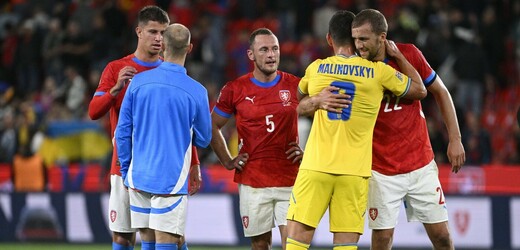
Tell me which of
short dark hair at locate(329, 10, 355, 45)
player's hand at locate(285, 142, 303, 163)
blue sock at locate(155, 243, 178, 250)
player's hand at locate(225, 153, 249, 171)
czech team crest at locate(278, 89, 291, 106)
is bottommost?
blue sock at locate(155, 243, 178, 250)

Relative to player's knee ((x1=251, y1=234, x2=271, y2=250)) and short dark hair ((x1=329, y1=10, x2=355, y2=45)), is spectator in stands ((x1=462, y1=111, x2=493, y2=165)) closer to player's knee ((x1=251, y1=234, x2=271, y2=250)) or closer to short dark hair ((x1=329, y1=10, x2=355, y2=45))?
player's knee ((x1=251, y1=234, x2=271, y2=250))

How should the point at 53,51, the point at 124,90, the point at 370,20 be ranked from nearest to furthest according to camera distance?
1. the point at 370,20
2. the point at 124,90
3. the point at 53,51

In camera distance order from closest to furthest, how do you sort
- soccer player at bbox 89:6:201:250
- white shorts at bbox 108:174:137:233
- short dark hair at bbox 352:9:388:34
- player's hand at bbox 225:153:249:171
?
short dark hair at bbox 352:9:388:34 → soccer player at bbox 89:6:201:250 → white shorts at bbox 108:174:137:233 → player's hand at bbox 225:153:249:171

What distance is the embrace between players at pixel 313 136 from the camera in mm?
7551

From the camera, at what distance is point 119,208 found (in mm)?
8469

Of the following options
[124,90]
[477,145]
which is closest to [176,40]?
[124,90]

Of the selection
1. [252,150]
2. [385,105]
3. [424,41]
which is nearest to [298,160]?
[252,150]

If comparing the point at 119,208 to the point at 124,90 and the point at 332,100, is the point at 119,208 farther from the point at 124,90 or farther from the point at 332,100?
the point at 332,100

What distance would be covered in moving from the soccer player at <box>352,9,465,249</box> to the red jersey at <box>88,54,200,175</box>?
1.62m

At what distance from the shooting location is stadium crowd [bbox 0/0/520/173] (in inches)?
683

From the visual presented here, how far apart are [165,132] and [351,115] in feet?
4.80

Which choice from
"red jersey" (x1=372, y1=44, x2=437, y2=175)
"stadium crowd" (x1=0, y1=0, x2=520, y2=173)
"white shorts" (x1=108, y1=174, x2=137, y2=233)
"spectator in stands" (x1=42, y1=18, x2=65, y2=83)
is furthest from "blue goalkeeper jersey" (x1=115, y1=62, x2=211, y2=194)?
"spectator in stands" (x1=42, y1=18, x2=65, y2=83)

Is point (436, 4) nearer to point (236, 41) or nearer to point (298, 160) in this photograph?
point (236, 41)

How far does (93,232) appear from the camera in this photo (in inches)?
569
